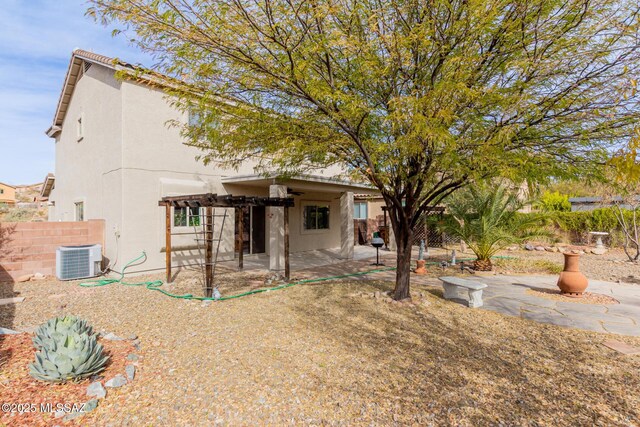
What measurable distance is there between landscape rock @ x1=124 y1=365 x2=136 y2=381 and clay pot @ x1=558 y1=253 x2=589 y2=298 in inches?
324

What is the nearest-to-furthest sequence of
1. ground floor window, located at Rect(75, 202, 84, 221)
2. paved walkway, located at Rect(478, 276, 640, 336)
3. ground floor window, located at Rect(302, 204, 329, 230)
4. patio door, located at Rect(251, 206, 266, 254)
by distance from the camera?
paved walkway, located at Rect(478, 276, 640, 336) < ground floor window, located at Rect(75, 202, 84, 221) < patio door, located at Rect(251, 206, 266, 254) < ground floor window, located at Rect(302, 204, 329, 230)

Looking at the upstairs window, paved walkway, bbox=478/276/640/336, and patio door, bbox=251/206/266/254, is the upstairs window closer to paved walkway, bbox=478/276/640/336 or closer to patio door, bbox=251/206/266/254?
patio door, bbox=251/206/266/254

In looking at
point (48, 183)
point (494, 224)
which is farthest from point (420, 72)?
point (48, 183)

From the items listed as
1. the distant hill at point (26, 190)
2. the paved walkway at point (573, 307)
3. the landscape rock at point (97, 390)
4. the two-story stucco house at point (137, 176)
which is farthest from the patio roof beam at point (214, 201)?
the distant hill at point (26, 190)

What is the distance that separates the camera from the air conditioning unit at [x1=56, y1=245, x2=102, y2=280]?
9188 millimetres

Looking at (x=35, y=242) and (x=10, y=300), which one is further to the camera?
(x=35, y=242)

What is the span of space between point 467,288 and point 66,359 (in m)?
6.42

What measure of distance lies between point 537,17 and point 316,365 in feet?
17.7

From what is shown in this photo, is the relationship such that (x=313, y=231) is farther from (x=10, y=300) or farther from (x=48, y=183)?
(x=48, y=183)

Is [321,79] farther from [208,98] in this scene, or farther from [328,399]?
[328,399]

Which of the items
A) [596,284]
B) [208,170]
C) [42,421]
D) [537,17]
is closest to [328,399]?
[42,421]

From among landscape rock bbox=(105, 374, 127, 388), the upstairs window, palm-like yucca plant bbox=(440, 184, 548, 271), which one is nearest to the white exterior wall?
the upstairs window

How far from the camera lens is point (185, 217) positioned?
1079 cm

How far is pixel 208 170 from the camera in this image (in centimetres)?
1145
